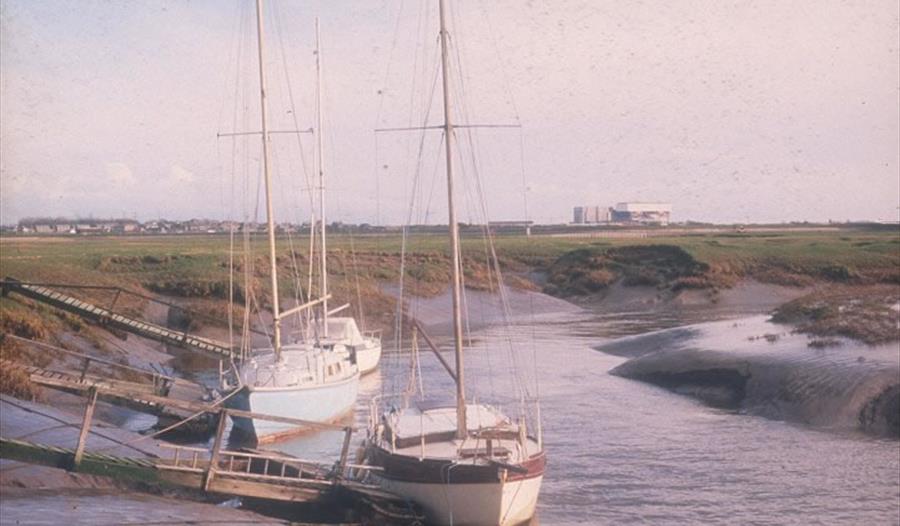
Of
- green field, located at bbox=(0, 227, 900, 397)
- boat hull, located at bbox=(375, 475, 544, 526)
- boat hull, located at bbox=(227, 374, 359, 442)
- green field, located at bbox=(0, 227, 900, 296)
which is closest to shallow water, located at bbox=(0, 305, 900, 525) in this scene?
boat hull, located at bbox=(227, 374, 359, 442)

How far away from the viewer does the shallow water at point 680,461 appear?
23922 mm

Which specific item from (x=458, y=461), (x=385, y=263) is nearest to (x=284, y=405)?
(x=458, y=461)

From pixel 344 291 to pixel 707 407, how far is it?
40.9 metres

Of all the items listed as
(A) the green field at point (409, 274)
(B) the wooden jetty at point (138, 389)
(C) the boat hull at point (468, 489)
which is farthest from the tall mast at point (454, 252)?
(A) the green field at point (409, 274)

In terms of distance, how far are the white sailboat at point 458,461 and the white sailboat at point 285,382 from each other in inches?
304

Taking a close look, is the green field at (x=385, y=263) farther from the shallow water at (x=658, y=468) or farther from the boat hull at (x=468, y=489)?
the boat hull at (x=468, y=489)

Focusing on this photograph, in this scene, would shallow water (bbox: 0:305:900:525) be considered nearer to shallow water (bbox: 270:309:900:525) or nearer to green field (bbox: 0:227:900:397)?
shallow water (bbox: 270:309:900:525)

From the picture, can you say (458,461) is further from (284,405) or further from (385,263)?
(385,263)

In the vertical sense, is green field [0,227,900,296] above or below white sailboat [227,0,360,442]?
above

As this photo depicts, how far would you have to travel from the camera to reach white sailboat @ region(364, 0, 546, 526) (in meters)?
20.6

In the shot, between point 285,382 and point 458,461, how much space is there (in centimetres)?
1175

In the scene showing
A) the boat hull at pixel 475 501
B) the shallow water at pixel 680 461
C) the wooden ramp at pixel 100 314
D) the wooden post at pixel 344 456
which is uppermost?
the wooden ramp at pixel 100 314

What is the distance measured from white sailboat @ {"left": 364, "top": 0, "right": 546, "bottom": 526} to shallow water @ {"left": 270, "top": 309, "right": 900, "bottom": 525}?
2.01 meters

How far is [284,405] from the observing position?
3100cm
